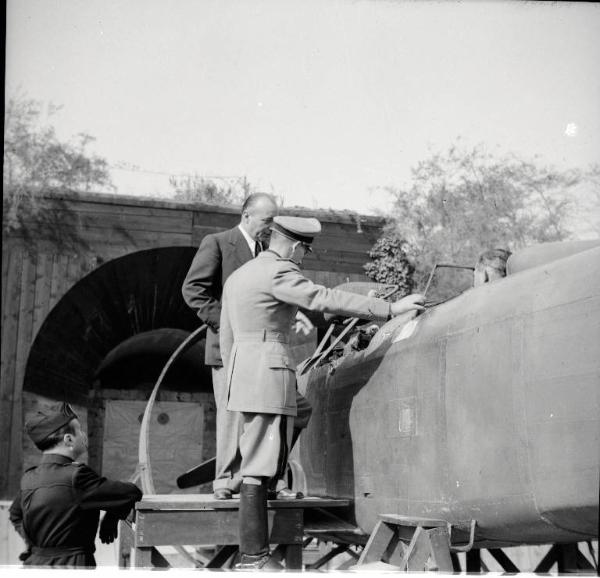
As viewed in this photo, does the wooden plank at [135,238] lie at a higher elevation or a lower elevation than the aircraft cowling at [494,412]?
higher

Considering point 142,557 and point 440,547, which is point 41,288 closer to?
point 142,557

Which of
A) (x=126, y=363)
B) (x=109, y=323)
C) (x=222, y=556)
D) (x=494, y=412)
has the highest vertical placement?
(x=109, y=323)

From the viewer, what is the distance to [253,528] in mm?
3588

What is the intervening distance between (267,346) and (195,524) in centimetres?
92

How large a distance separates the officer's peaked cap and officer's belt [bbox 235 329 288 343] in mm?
487

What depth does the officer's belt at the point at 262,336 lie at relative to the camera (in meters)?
3.88

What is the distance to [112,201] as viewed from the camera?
12320 millimetres

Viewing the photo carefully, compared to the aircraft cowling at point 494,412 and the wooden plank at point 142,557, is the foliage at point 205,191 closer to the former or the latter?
the aircraft cowling at point 494,412

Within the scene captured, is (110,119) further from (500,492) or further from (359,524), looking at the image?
(500,492)

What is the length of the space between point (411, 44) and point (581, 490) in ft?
15.2

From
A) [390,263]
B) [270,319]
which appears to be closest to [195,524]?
[270,319]

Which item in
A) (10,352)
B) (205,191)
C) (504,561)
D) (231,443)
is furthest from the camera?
(205,191)

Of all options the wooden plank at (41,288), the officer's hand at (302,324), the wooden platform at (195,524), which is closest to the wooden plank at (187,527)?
the wooden platform at (195,524)

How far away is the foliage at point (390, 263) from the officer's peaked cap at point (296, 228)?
8.72 meters
